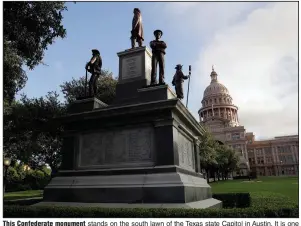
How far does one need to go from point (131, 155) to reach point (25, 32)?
21.2 feet

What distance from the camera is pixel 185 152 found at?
40.3ft

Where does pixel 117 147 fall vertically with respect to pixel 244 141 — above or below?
below

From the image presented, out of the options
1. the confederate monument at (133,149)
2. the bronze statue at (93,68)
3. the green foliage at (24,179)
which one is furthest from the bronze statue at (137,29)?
the green foliage at (24,179)

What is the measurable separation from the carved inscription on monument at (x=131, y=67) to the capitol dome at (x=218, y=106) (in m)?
121

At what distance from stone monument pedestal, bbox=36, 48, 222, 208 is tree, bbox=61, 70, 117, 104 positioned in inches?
592

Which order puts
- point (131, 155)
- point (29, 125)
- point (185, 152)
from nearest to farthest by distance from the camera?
point (131, 155) < point (185, 152) < point (29, 125)

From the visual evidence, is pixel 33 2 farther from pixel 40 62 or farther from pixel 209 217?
pixel 209 217

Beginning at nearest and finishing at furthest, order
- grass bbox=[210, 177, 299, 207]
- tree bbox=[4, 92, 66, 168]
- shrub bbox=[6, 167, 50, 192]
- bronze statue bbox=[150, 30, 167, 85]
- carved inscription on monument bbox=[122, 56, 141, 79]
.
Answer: bronze statue bbox=[150, 30, 167, 85] → grass bbox=[210, 177, 299, 207] → carved inscription on monument bbox=[122, 56, 141, 79] → tree bbox=[4, 92, 66, 168] → shrub bbox=[6, 167, 50, 192]

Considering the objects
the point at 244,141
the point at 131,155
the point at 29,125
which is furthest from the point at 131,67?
the point at 244,141

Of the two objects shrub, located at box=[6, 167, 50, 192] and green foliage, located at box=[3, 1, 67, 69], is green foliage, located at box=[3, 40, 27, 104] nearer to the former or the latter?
green foliage, located at box=[3, 1, 67, 69]

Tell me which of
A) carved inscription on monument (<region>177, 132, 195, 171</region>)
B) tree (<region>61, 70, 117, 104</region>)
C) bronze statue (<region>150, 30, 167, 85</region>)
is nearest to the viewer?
carved inscription on monument (<region>177, 132, 195, 171</region>)

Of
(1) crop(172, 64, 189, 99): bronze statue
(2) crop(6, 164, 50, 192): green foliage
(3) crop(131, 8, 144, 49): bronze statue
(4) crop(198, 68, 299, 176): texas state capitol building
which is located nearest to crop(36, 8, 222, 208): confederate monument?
(3) crop(131, 8, 144, 49): bronze statue

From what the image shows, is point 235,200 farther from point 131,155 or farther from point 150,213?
point 150,213

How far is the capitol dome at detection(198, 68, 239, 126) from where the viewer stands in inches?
5394
